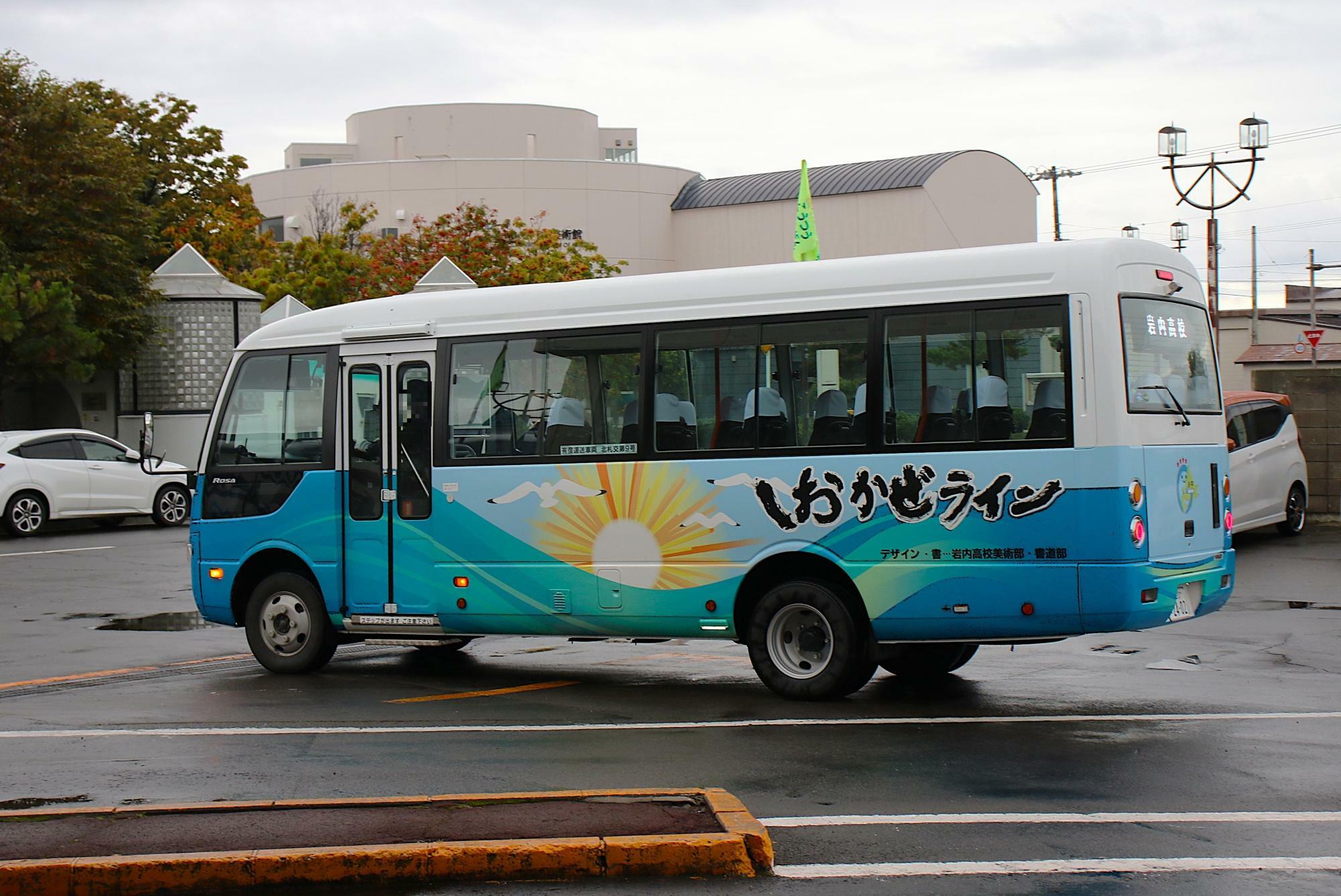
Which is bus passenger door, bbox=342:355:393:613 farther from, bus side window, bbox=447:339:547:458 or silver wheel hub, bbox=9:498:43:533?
silver wheel hub, bbox=9:498:43:533

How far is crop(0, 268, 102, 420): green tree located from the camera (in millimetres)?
29609

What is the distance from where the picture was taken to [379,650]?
13.3 metres

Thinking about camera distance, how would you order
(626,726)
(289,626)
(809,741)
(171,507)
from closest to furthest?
1. (809,741)
2. (626,726)
3. (289,626)
4. (171,507)

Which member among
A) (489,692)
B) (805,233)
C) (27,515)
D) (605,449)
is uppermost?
(805,233)

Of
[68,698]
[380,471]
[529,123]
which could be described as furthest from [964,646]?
[529,123]

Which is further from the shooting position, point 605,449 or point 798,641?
point 605,449

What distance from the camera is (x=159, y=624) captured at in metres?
14.6

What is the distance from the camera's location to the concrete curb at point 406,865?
548cm

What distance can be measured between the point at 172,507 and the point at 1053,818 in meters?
22.5

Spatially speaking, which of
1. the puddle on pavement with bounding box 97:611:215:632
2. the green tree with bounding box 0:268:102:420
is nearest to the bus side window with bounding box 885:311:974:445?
the puddle on pavement with bounding box 97:611:215:632

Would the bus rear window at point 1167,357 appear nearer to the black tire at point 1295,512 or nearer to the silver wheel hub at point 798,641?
the silver wheel hub at point 798,641

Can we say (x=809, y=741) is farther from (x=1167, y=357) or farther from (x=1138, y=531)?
(x=1167, y=357)

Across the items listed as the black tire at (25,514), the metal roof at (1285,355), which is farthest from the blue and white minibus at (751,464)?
the metal roof at (1285,355)

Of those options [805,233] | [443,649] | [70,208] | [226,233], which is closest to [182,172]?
[226,233]
